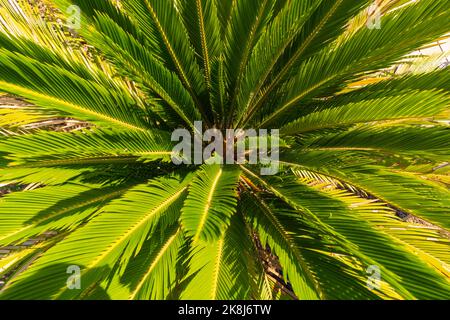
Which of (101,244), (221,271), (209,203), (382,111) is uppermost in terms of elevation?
(382,111)

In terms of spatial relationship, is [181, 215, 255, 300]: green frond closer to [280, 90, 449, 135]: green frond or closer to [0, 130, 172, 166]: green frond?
[0, 130, 172, 166]: green frond

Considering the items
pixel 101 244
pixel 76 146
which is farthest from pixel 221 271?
pixel 76 146

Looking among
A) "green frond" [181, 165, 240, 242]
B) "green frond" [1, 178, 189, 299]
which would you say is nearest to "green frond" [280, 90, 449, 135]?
"green frond" [181, 165, 240, 242]

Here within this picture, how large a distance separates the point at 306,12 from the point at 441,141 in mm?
841

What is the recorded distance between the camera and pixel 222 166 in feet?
5.73

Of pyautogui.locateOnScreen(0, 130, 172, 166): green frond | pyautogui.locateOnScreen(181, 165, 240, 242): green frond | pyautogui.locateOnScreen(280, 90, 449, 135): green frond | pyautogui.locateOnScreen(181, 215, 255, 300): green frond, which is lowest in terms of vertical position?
pyautogui.locateOnScreen(181, 215, 255, 300): green frond

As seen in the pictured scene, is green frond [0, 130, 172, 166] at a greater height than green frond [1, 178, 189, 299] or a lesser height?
greater

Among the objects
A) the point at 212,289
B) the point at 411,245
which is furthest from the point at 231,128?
the point at 411,245

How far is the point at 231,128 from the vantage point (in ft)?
7.05

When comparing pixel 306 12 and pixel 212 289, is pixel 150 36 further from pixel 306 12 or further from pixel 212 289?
pixel 212 289

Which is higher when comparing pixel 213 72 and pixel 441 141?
pixel 213 72

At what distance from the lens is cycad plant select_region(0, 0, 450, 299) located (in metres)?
1.27

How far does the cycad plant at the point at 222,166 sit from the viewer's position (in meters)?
1.27

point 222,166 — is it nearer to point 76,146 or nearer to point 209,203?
point 209,203
